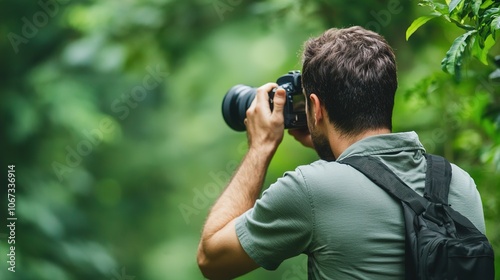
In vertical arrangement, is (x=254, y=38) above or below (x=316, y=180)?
above

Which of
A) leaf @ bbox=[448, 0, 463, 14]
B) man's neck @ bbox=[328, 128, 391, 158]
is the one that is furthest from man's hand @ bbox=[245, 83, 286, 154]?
leaf @ bbox=[448, 0, 463, 14]

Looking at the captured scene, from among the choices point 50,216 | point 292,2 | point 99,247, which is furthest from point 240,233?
point 99,247

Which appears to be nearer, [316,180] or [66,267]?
[316,180]

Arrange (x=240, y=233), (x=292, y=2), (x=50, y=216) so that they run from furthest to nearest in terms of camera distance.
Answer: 1. (x=50, y=216)
2. (x=292, y=2)
3. (x=240, y=233)

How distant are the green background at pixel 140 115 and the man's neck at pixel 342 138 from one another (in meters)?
2.57

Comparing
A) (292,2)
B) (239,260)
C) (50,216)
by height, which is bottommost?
(239,260)

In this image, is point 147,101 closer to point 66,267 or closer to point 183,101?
point 183,101

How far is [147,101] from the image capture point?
7.64 metres

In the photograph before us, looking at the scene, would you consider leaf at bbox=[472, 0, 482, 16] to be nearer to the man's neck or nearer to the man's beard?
the man's neck

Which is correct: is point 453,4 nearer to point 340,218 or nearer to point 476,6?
point 476,6

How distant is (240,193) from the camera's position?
237 centimetres

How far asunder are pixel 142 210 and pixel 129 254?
1.34 feet

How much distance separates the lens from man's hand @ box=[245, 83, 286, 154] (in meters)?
2.47

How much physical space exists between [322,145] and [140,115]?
18.6 feet
